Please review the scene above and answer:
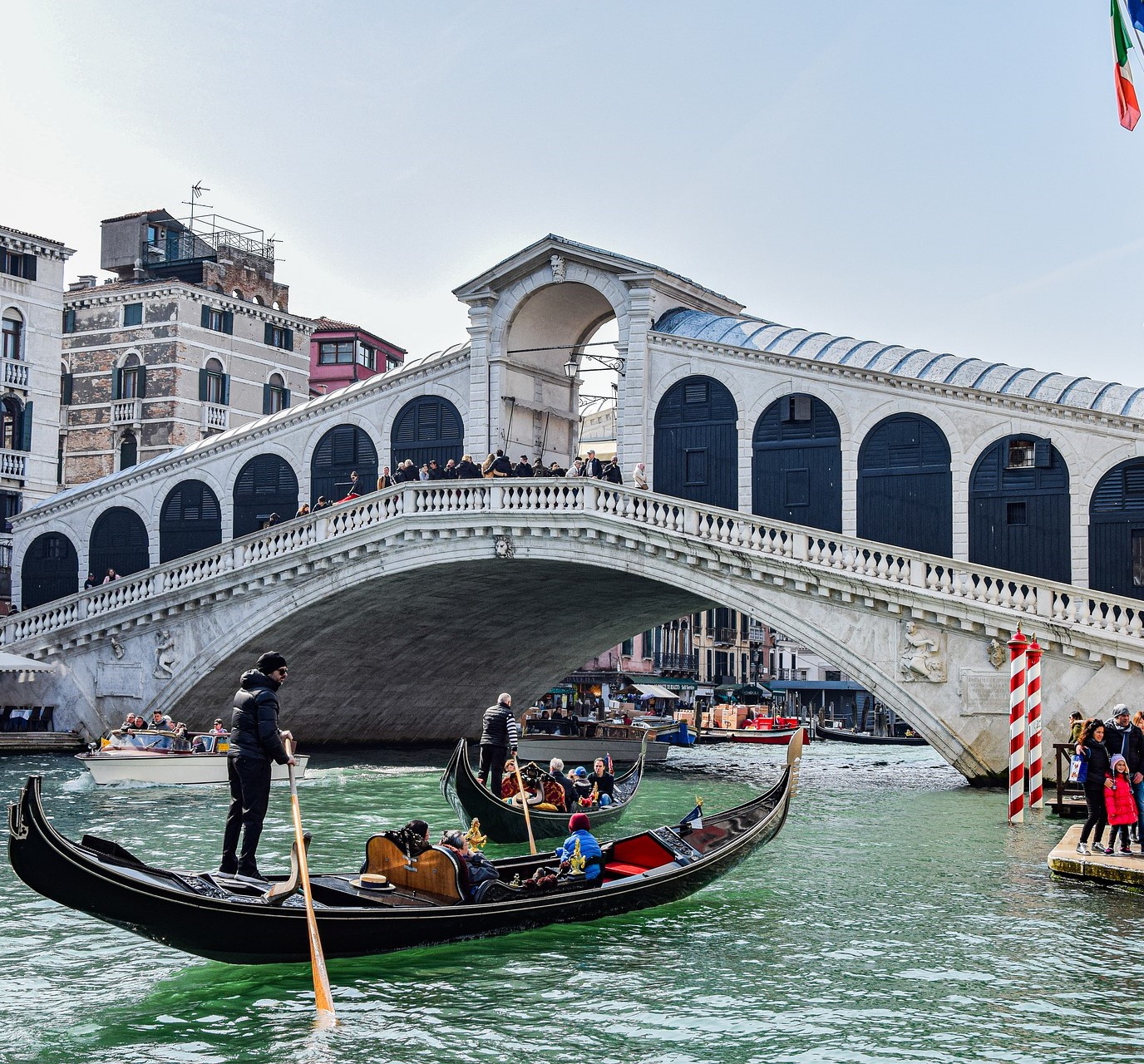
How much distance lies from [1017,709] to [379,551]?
1080 centimetres

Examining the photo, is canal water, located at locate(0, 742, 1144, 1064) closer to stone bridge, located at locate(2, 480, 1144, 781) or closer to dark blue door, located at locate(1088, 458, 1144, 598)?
stone bridge, located at locate(2, 480, 1144, 781)

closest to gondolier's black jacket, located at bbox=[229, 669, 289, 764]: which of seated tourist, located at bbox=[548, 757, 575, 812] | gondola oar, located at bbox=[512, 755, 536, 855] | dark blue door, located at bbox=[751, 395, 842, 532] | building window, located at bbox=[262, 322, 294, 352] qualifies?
gondola oar, located at bbox=[512, 755, 536, 855]

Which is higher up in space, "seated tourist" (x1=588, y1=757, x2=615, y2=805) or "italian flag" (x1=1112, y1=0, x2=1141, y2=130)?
"italian flag" (x1=1112, y1=0, x2=1141, y2=130)

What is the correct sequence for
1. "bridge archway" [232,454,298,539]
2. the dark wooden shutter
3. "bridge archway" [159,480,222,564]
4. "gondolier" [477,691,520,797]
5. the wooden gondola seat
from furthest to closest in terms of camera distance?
the dark wooden shutter → "bridge archway" [159,480,222,564] → "bridge archway" [232,454,298,539] → "gondolier" [477,691,520,797] → the wooden gondola seat

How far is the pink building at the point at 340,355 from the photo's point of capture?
49.7m

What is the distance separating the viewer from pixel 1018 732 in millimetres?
17141

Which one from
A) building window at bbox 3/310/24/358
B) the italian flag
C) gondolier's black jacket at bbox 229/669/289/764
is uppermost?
building window at bbox 3/310/24/358

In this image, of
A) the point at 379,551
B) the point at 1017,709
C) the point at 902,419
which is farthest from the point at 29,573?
the point at 1017,709

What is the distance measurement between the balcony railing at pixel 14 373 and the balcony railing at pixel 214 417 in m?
6.25

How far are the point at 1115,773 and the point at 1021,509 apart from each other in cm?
1120

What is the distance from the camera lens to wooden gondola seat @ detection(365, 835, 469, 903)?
9.85 m

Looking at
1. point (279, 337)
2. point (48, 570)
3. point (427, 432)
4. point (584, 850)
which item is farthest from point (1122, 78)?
point (279, 337)

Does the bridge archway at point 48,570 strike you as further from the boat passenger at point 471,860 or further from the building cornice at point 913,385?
the boat passenger at point 471,860

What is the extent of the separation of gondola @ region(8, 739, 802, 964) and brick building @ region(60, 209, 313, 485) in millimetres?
28510
